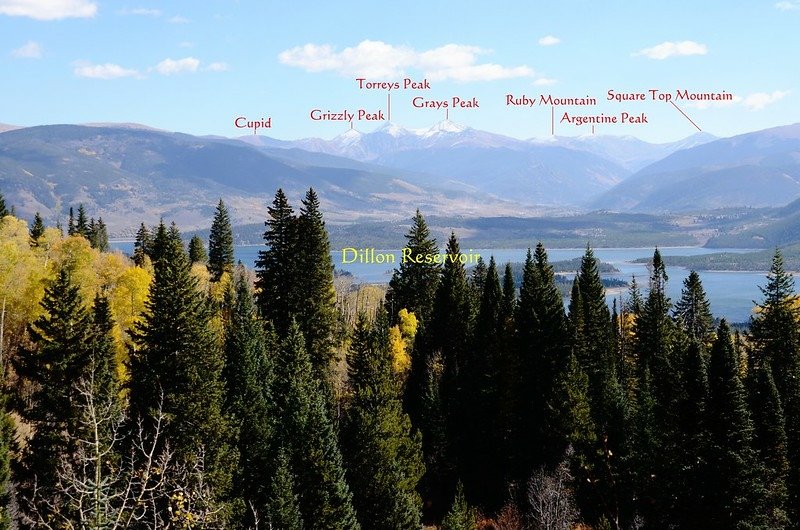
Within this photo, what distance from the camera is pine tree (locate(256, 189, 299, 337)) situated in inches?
2159

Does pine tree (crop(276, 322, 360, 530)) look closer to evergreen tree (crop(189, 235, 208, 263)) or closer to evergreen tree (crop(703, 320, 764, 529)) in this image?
evergreen tree (crop(703, 320, 764, 529))

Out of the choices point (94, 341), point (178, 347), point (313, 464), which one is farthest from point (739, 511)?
point (94, 341)

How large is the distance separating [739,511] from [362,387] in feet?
79.9

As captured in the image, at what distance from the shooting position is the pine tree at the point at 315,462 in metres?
43.0

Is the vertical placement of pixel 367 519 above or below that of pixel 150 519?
below

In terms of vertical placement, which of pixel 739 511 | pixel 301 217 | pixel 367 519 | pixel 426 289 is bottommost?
pixel 367 519

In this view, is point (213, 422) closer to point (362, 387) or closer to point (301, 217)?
point (362, 387)

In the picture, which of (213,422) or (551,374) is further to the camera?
(551,374)

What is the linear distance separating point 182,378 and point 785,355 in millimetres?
49090

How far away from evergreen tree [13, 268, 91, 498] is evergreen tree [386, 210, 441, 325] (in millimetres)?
39229

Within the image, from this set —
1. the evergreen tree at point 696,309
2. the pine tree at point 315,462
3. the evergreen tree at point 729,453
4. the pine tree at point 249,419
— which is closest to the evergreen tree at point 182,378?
the pine tree at point 249,419

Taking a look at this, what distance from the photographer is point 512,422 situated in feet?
202

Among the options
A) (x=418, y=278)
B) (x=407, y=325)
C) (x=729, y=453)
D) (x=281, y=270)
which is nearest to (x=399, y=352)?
(x=407, y=325)

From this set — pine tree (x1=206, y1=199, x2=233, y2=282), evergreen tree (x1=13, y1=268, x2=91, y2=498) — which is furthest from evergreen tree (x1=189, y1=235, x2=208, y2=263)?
evergreen tree (x1=13, y1=268, x2=91, y2=498)
